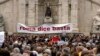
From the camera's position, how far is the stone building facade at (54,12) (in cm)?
3266

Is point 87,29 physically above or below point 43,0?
below

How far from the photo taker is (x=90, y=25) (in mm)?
32906

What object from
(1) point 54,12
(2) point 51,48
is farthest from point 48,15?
(2) point 51,48

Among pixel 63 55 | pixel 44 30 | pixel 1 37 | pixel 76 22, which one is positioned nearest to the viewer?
pixel 63 55

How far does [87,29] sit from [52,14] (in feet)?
9.53

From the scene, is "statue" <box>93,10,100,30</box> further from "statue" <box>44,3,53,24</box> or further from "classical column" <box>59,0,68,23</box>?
"statue" <box>44,3,53,24</box>

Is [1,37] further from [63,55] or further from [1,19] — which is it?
[1,19]

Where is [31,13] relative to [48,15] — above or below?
above

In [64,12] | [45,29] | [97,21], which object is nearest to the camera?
[45,29]

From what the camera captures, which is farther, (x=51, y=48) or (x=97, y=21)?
(x=97, y=21)

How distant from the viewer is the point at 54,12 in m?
33.7

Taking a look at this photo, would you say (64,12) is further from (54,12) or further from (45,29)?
(45,29)

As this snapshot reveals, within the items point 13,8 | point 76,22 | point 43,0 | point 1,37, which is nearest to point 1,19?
point 13,8

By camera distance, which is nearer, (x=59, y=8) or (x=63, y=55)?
(x=63, y=55)
